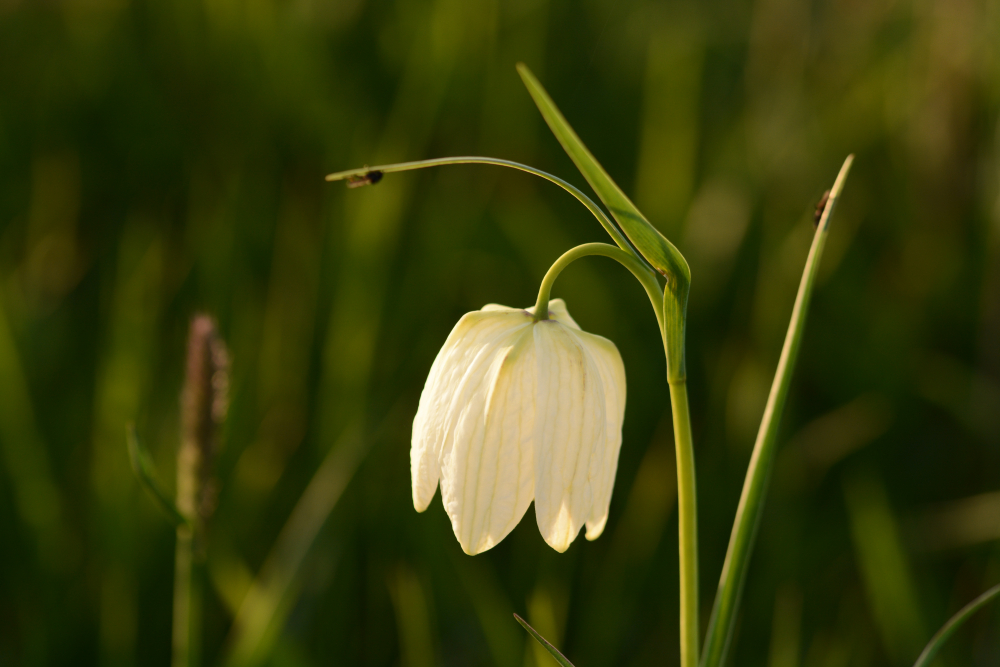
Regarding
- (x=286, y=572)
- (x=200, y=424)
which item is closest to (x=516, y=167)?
(x=200, y=424)

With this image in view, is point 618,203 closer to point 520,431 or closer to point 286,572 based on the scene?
point 520,431

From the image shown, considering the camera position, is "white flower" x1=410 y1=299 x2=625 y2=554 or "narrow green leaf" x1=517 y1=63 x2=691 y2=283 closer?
"narrow green leaf" x1=517 y1=63 x2=691 y2=283

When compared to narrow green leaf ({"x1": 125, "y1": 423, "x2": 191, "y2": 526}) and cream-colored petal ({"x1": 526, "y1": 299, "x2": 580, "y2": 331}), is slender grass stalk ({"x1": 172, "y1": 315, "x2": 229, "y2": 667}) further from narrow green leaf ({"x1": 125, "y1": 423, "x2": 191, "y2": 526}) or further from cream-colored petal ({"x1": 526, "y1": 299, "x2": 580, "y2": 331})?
cream-colored petal ({"x1": 526, "y1": 299, "x2": 580, "y2": 331})

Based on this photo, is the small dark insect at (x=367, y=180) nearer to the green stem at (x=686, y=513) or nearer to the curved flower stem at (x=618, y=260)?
the curved flower stem at (x=618, y=260)

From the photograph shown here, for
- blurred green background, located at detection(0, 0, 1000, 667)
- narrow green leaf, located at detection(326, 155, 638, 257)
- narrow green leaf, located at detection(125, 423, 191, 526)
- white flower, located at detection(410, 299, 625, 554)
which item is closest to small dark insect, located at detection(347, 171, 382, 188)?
narrow green leaf, located at detection(326, 155, 638, 257)

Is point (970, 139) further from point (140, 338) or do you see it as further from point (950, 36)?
point (140, 338)
